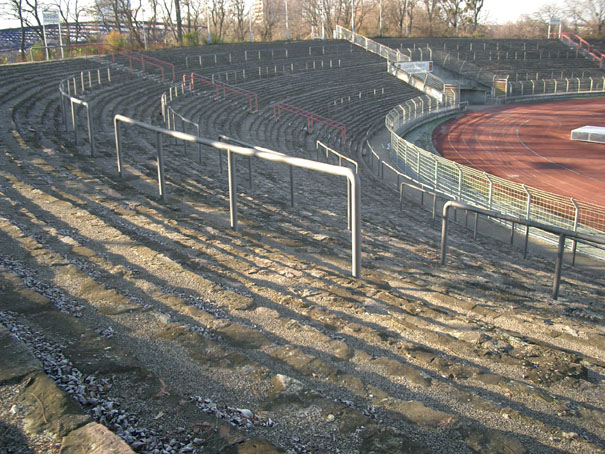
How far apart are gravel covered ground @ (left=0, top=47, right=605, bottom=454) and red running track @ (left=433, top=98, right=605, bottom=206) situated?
1644 centimetres

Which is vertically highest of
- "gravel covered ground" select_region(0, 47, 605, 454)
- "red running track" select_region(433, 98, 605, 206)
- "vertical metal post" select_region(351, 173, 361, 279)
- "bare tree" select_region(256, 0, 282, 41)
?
"bare tree" select_region(256, 0, 282, 41)

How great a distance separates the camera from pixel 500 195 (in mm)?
14914

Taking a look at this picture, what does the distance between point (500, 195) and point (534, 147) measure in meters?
18.7

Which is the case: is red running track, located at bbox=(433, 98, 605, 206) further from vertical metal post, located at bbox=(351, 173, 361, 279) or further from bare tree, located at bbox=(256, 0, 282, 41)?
bare tree, located at bbox=(256, 0, 282, 41)

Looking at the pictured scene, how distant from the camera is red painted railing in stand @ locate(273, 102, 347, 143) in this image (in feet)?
95.4

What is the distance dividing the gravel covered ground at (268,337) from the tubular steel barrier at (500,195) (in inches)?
181

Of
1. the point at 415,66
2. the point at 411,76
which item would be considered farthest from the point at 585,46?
the point at 411,76

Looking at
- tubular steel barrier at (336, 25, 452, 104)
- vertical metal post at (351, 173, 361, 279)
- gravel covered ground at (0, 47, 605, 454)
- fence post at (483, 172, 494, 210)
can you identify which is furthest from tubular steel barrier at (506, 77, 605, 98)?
vertical metal post at (351, 173, 361, 279)

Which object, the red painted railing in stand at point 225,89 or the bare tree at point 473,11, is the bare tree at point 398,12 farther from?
the red painted railing in stand at point 225,89

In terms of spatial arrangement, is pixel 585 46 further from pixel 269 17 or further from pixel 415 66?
pixel 269 17

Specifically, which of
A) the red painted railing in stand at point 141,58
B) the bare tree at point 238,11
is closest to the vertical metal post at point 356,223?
the red painted railing in stand at point 141,58

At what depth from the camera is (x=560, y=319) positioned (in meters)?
5.43

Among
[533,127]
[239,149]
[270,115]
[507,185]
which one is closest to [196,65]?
[270,115]

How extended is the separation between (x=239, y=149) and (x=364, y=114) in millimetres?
29318
